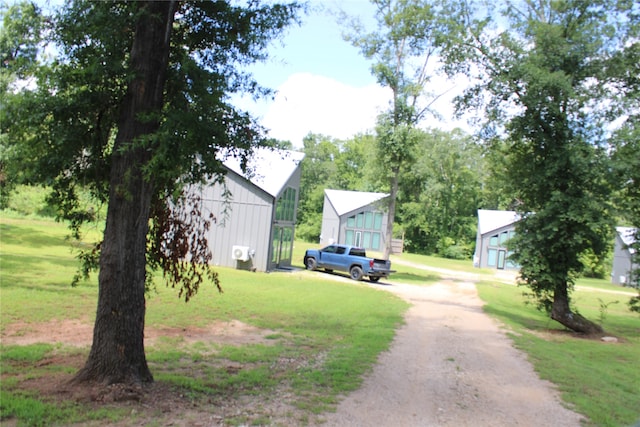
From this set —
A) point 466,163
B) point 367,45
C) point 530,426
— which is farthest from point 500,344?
point 466,163

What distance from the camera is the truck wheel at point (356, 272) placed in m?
27.3

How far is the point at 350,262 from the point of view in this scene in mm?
27922

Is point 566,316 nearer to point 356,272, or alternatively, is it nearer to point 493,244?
point 356,272

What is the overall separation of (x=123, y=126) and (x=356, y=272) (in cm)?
2212

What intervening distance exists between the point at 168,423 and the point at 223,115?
3737 mm

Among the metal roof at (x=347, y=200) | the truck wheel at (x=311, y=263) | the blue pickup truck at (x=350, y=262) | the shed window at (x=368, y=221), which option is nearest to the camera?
the blue pickup truck at (x=350, y=262)

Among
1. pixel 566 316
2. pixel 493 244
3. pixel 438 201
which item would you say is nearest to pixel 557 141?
pixel 566 316

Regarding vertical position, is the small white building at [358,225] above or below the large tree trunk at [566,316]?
above

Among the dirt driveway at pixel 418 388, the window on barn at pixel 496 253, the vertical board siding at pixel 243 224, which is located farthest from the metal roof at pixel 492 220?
the dirt driveway at pixel 418 388

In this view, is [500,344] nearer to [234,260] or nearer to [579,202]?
[579,202]

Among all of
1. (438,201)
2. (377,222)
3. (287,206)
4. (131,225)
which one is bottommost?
(131,225)

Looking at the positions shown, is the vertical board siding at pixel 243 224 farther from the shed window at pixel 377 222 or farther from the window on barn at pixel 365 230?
the shed window at pixel 377 222

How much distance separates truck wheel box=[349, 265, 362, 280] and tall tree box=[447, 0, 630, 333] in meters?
11.4

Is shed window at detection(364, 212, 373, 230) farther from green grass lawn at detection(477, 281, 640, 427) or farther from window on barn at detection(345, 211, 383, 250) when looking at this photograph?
green grass lawn at detection(477, 281, 640, 427)
